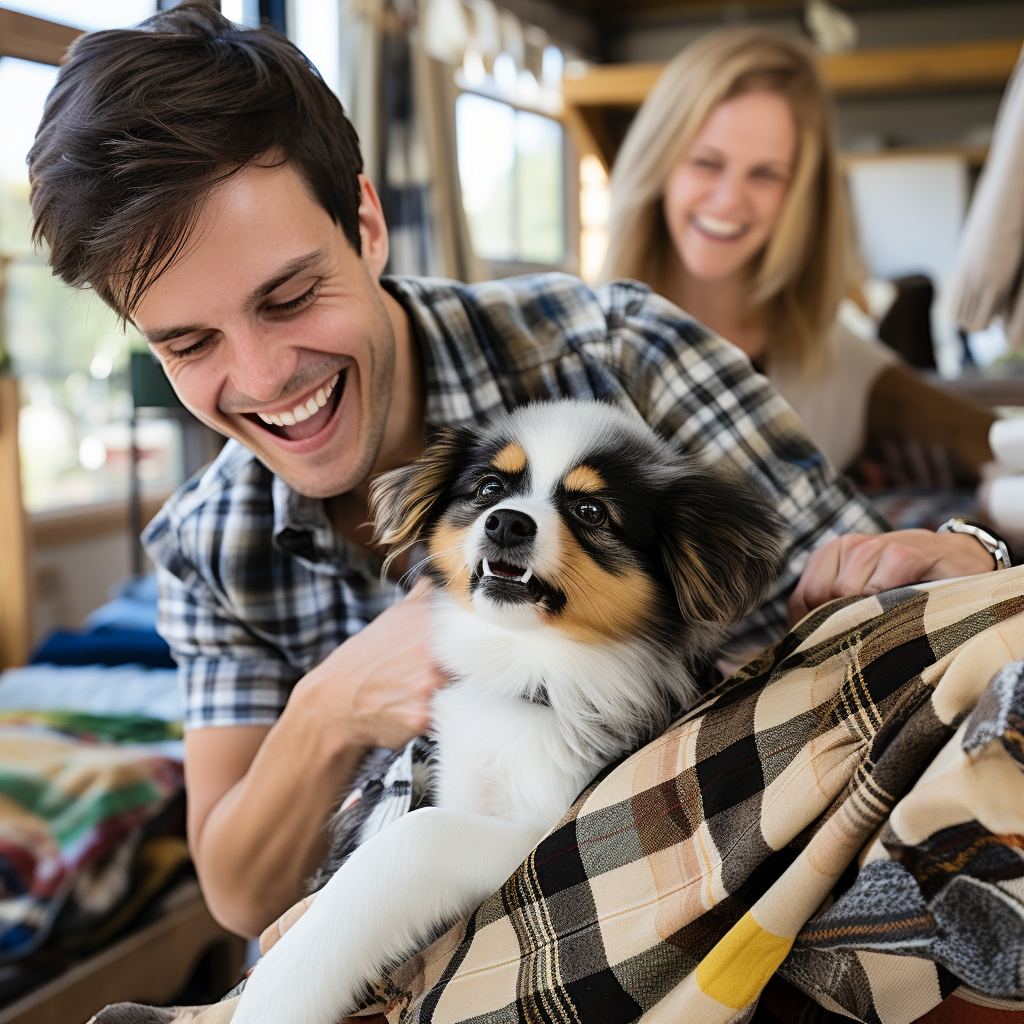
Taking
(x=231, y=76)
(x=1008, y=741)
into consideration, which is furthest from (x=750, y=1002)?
(x=231, y=76)

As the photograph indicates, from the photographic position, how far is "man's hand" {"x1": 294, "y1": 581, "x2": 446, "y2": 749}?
1.13 m

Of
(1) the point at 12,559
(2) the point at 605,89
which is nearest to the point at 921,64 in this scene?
(2) the point at 605,89

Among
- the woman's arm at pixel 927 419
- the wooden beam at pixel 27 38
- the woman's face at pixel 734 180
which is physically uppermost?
the wooden beam at pixel 27 38

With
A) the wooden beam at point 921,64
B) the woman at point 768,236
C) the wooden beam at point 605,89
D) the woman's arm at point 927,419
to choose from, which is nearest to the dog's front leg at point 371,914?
the woman at point 768,236

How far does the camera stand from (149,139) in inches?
37.7

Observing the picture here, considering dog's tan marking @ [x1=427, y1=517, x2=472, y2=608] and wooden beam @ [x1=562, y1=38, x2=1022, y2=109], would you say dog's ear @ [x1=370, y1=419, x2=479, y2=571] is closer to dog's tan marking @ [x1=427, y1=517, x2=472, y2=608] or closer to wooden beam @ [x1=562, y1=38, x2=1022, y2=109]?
dog's tan marking @ [x1=427, y1=517, x2=472, y2=608]

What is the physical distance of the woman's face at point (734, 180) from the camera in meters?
2.34

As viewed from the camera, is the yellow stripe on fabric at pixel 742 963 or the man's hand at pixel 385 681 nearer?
the yellow stripe on fabric at pixel 742 963

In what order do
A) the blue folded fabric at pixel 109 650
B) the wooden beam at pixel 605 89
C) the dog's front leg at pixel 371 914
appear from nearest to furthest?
the dog's front leg at pixel 371 914 → the blue folded fabric at pixel 109 650 → the wooden beam at pixel 605 89

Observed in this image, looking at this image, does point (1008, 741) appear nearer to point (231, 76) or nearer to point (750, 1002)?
point (750, 1002)

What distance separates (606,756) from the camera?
1.04 metres

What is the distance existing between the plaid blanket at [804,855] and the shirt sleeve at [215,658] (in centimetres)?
56

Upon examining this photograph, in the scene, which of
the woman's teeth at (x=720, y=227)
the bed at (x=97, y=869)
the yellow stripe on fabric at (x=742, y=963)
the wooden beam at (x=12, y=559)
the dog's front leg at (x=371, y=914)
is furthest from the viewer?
the wooden beam at (x=12, y=559)

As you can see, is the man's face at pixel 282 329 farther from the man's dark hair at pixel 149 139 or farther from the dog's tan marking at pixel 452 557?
the dog's tan marking at pixel 452 557
